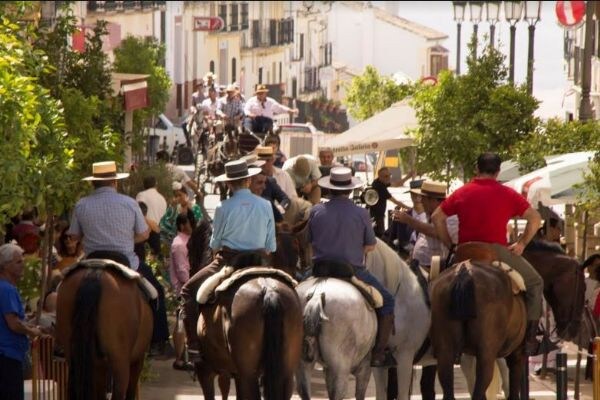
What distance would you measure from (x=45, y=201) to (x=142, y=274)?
6.20 feet

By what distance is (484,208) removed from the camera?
17.5 m

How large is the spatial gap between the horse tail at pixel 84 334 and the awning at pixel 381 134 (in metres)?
19.8

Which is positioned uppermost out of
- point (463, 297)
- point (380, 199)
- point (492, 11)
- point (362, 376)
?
point (492, 11)

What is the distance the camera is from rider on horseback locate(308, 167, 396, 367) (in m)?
17.0

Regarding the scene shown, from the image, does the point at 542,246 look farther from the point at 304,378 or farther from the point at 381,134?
the point at 381,134

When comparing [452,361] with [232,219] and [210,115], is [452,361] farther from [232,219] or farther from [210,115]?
[210,115]

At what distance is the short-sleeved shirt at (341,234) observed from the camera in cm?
1702

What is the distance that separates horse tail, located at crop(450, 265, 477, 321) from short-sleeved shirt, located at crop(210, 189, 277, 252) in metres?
1.53

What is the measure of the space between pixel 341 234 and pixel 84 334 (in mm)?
2355

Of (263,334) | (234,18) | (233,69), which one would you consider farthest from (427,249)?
(234,18)

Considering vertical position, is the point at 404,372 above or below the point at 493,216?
below

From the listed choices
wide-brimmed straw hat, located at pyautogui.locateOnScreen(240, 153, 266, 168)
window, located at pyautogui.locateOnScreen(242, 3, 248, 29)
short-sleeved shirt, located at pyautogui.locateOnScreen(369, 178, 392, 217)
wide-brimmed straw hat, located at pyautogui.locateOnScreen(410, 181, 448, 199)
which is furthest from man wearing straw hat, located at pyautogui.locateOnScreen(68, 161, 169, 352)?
window, located at pyautogui.locateOnScreen(242, 3, 248, 29)

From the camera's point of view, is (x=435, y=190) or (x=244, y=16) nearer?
(x=435, y=190)

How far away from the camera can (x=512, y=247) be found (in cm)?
1780
